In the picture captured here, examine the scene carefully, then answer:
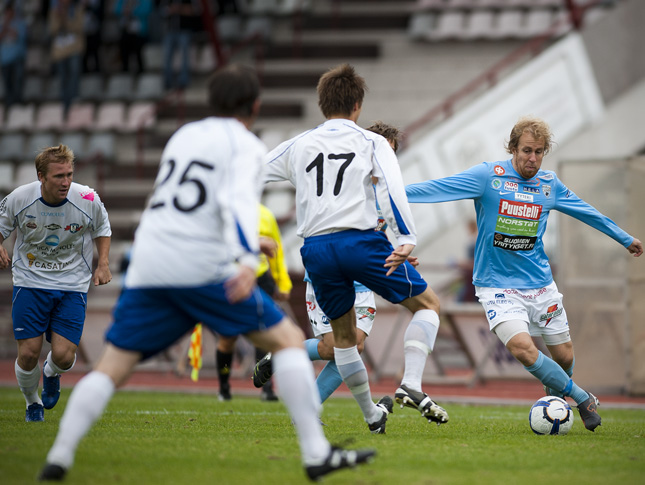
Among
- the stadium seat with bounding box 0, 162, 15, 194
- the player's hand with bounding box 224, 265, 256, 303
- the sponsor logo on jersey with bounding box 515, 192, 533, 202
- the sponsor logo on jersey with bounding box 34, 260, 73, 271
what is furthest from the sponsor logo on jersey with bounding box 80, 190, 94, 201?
the stadium seat with bounding box 0, 162, 15, 194

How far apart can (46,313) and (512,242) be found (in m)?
3.93

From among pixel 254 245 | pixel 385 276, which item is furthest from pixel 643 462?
pixel 254 245

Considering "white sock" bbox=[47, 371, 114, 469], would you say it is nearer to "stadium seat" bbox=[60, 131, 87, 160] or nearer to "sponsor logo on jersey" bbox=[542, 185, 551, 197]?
"sponsor logo on jersey" bbox=[542, 185, 551, 197]

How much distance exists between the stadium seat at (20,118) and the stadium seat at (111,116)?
1620mm

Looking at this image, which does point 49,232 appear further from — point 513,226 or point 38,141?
point 38,141

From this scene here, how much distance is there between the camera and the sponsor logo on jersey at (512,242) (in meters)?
7.17

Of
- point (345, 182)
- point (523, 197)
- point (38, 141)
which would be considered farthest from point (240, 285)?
point (38, 141)

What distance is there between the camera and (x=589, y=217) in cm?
738

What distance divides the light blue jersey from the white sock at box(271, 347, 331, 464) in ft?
9.07

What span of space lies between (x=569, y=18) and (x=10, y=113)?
13.5m

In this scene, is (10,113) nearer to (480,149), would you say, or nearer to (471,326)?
(480,149)

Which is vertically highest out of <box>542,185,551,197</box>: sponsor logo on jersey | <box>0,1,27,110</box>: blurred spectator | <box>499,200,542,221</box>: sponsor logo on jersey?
<box>0,1,27,110</box>: blurred spectator

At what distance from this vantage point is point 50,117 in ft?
74.7

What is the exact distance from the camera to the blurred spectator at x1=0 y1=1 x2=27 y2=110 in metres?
22.7
